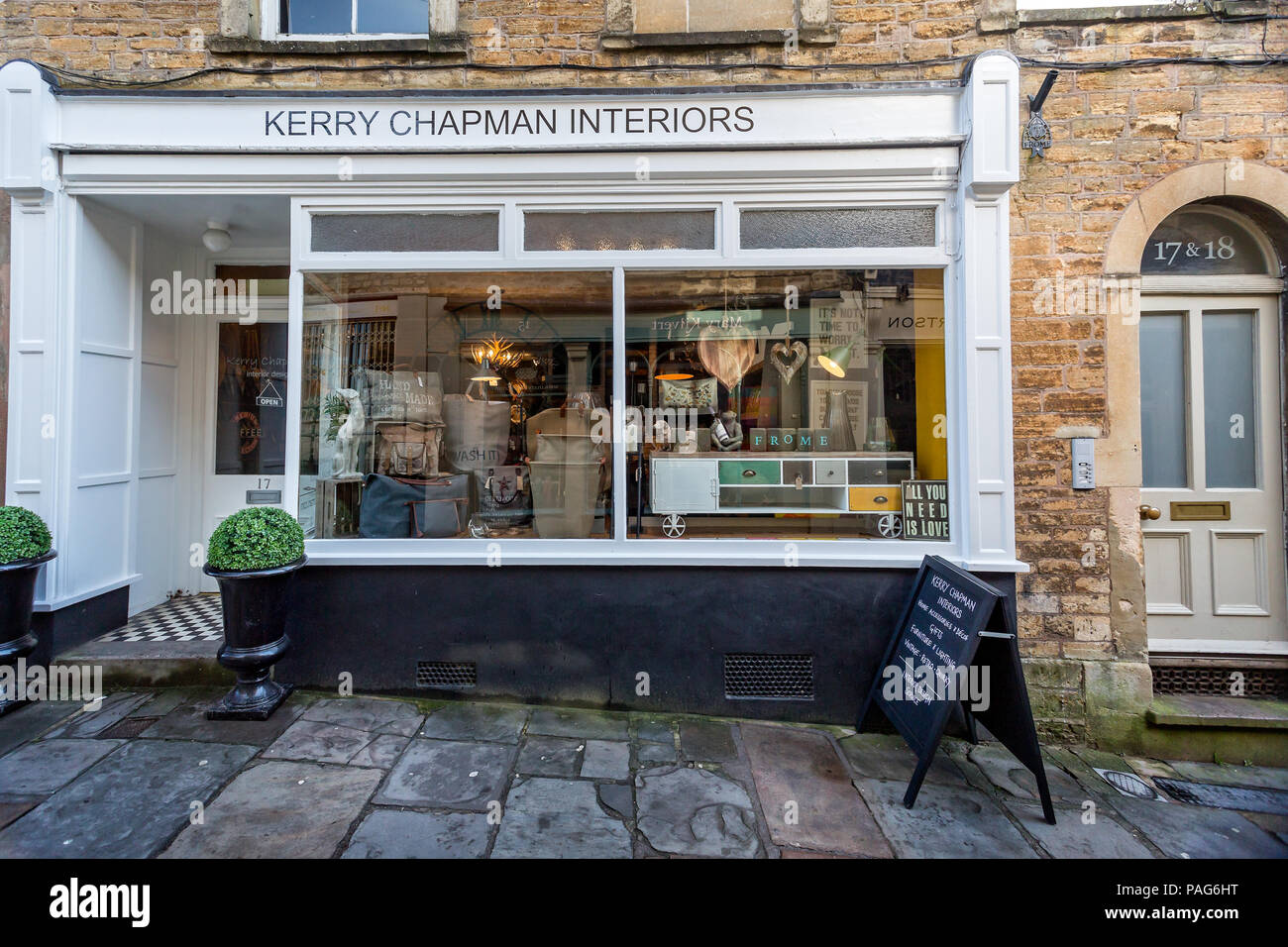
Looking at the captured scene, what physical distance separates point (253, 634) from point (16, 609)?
143cm

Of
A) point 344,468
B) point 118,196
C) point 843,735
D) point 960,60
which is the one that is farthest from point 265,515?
point 960,60

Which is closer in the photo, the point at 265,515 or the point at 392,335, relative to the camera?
the point at 265,515

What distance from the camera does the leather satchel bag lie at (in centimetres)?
443

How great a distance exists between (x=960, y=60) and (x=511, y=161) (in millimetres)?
3130

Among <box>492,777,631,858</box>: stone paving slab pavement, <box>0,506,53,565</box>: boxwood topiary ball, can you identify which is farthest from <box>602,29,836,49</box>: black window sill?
<box>0,506,53,565</box>: boxwood topiary ball

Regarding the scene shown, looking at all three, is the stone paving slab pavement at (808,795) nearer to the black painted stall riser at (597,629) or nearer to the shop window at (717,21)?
the black painted stall riser at (597,629)

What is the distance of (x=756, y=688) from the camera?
4.01 meters

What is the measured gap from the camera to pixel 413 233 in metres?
4.22

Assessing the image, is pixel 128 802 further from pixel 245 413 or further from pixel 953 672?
pixel 953 672

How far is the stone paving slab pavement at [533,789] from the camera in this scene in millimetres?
2703

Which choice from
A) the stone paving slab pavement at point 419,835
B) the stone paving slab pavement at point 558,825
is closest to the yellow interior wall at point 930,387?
the stone paving slab pavement at point 558,825

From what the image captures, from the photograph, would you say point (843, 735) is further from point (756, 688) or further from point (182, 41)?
point (182, 41)
